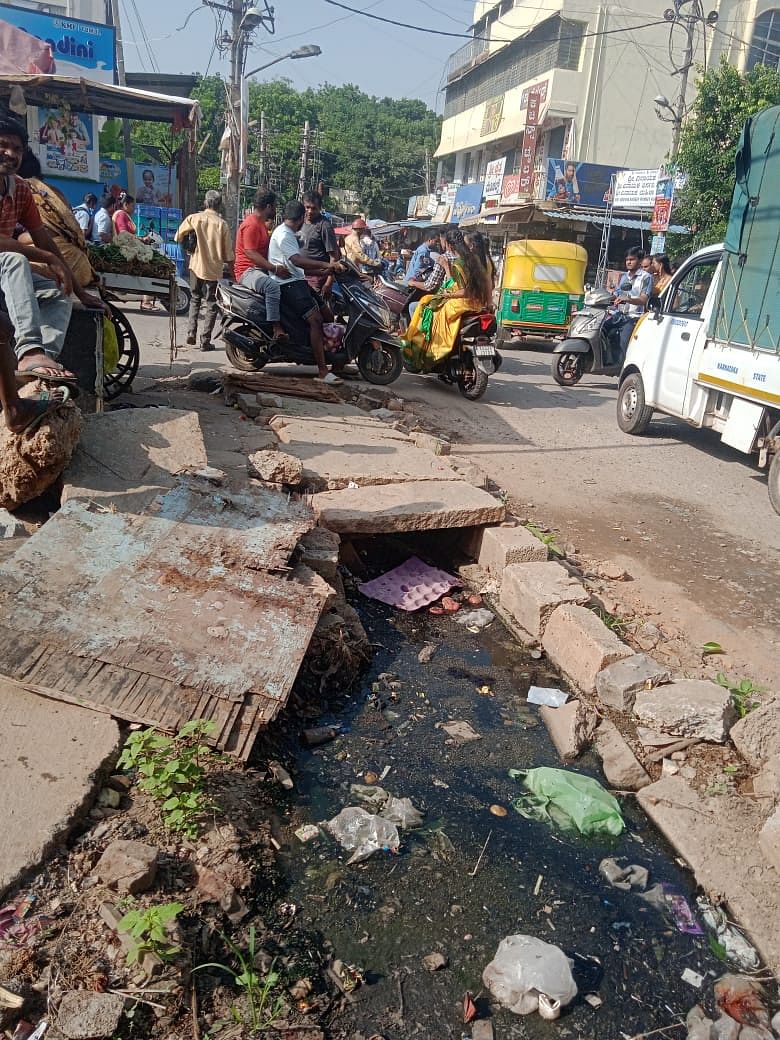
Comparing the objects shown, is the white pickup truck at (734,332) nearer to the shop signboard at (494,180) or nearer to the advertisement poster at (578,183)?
the advertisement poster at (578,183)

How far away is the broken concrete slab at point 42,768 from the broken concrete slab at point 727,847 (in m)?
1.87

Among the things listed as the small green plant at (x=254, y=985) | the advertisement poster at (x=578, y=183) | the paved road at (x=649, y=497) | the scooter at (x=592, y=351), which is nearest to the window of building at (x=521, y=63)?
the advertisement poster at (x=578, y=183)

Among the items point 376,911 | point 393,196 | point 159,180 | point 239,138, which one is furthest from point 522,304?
point 393,196

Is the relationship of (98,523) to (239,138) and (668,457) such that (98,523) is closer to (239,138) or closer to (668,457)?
(668,457)

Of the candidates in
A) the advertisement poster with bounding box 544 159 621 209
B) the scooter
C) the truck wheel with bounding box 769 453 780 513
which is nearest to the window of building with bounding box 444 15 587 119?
the advertisement poster with bounding box 544 159 621 209

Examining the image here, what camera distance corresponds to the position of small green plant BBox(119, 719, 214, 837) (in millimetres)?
2248

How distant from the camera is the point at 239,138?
62.2 ft

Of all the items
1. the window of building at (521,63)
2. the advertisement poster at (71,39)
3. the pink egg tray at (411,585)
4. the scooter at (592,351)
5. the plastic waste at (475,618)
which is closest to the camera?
the plastic waste at (475,618)

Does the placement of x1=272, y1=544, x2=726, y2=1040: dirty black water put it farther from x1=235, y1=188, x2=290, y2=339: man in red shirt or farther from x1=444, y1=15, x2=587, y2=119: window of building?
x1=444, y1=15, x2=587, y2=119: window of building

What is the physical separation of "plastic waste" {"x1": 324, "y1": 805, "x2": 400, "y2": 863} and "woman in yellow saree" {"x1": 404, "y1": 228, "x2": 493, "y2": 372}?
6.59 meters

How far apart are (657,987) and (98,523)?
261 centimetres

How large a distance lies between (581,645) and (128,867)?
7.12 ft

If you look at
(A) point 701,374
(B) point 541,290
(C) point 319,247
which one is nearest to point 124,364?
(C) point 319,247

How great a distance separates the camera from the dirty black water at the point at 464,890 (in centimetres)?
197
